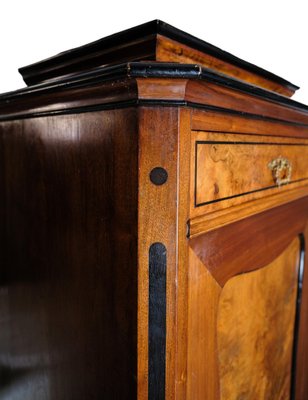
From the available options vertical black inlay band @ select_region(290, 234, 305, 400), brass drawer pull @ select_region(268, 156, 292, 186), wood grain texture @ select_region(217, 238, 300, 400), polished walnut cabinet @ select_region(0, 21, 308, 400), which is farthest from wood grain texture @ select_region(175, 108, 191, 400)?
vertical black inlay band @ select_region(290, 234, 305, 400)

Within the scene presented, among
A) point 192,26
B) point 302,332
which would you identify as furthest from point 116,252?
point 192,26

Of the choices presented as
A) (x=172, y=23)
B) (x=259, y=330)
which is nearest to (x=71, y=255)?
(x=259, y=330)

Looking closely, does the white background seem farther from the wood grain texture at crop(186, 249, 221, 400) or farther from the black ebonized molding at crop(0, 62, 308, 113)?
the wood grain texture at crop(186, 249, 221, 400)

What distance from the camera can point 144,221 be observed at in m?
0.41

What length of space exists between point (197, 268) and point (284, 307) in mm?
457

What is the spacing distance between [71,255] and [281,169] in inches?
16.2

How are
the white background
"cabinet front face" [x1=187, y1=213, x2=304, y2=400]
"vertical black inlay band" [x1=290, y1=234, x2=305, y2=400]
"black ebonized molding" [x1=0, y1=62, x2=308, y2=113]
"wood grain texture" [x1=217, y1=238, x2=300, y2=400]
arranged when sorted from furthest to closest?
1. the white background
2. "vertical black inlay band" [x1=290, y1=234, x2=305, y2=400]
3. "wood grain texture" [x1=217, y1=238, x2=300, y2=400]
4. "cabinet front face" [x1=187, y1=213, x2=304, y2=400]
5. "black ebonized molding" [x1=0, y1=62, x2=308, y2=113]

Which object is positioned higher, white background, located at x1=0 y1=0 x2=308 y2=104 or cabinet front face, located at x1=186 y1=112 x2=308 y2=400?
white background, located at x1=0 y1=0 x2=308 y2=104

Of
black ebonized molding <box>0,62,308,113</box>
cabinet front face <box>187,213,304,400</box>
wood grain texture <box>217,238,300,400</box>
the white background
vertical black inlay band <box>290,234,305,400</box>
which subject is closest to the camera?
black ebonized molding <box>0,62,308,113</box>

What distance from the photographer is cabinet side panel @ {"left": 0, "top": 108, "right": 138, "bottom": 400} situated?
0.43m

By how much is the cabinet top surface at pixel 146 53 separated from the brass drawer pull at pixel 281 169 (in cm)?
17

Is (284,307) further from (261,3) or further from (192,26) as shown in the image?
(261,3)

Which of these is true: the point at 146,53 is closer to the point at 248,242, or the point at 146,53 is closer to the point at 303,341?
the point at 248,242

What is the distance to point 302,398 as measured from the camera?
979 millimetres
